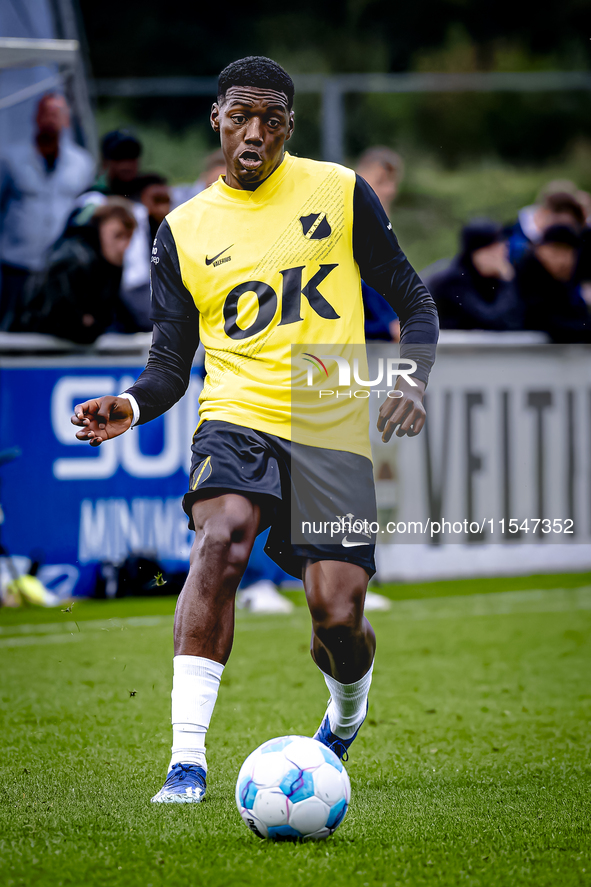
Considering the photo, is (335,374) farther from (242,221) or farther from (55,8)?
(55,8)

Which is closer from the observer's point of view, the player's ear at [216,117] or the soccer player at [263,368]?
the soccer player at [263,368]

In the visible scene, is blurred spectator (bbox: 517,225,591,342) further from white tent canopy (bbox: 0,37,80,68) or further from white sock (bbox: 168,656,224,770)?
white sock (bbox: 168,656,224,770)

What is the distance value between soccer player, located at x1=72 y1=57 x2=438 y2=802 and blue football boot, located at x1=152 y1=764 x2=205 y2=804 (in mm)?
14

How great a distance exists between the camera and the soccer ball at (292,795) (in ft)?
9.32

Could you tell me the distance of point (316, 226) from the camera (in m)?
3.68

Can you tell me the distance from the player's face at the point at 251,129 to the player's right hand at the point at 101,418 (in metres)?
0.88

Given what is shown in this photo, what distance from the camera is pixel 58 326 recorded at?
23.7ft

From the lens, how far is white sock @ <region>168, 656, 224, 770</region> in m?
3.23

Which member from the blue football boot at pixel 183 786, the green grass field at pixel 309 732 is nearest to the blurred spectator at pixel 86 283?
the green grass field at pixel 309 732

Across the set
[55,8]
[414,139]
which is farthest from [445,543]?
[414,139]

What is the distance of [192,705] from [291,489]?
734 mm

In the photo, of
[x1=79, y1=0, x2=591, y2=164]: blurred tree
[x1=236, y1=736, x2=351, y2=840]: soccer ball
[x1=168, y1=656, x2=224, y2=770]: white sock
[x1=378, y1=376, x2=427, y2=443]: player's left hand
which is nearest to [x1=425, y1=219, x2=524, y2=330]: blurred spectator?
[x1=378, y1=376, x2=427, y2=443]: player's left hand

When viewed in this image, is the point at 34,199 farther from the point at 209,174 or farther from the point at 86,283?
the point at 209,174

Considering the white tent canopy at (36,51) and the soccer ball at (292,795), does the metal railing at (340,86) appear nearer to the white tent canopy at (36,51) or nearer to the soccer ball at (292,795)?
the white tent canopy at (36,51)
